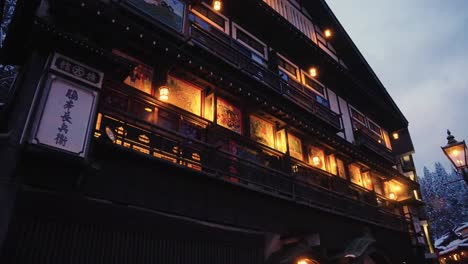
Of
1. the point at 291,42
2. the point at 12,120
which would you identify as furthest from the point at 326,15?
the point at 12,120

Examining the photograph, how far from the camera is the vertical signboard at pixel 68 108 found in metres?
7.73

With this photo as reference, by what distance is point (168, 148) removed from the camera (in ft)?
34.8

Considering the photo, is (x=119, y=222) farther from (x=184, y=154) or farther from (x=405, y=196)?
(x=405, y=196)

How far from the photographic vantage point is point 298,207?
13.7 m

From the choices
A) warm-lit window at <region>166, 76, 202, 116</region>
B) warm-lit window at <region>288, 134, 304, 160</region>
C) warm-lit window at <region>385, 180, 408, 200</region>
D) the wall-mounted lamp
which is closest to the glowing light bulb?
warm-lit window at <region>288, 134, 304, 160</region>

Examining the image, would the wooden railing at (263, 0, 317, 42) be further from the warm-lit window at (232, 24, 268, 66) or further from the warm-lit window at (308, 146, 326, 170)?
the warm-lit window at (308, 146, 326, 170)

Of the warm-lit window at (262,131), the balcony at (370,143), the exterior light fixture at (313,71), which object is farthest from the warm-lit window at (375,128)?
the warm-lit window at (262,131)

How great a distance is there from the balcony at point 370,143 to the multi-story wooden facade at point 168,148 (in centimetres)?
183

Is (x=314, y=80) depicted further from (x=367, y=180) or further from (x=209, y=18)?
(x=209, y=18)

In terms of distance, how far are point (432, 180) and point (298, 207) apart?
81.9 metres

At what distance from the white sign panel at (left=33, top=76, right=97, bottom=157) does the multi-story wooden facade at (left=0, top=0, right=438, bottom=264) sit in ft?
0.09

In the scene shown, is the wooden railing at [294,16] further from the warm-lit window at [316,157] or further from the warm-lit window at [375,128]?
the warm-lit window at [316,157]

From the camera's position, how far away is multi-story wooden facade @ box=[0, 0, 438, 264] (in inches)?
310

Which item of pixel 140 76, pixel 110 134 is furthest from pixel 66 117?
pixel 140 76
